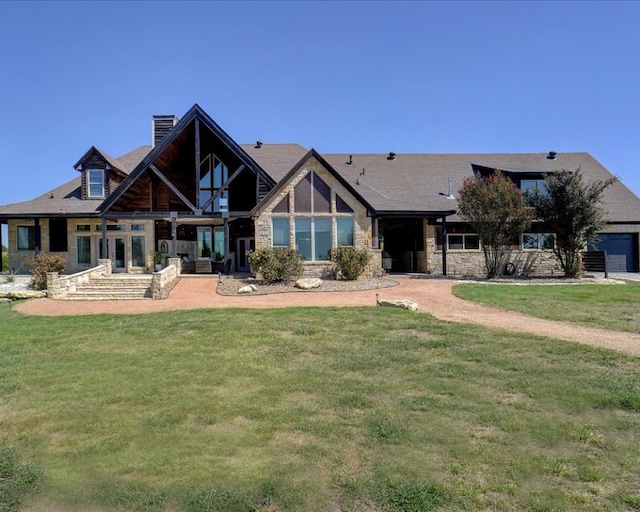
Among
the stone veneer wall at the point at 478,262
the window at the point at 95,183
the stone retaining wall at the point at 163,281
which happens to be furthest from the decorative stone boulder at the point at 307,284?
the window at the point at 95,183

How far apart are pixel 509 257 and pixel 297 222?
11.5 m

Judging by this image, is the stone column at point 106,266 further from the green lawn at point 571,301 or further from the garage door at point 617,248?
the garage door at point 617,248

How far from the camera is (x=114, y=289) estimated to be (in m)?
17.2

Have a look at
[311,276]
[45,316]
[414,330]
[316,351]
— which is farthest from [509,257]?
[45,316]

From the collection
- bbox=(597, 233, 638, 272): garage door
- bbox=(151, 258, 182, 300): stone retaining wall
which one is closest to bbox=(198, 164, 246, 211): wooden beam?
bbox=(151, 258, 182, 300): stone retaining wall

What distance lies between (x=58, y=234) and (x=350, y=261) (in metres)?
16.7

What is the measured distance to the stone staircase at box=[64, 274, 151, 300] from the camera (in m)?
16.3

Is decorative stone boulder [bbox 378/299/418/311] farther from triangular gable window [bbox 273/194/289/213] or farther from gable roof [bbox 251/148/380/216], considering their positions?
triangular gable window [bbox 273/194/289/213]

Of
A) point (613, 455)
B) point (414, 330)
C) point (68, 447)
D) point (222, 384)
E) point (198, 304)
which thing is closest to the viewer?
point (613, 455)

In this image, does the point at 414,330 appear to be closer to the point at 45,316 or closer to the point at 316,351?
the point at 316,351

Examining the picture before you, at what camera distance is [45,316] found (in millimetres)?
11852

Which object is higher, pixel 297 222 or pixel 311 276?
pixel 297 222

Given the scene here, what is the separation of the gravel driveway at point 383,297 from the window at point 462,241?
19.1 ft

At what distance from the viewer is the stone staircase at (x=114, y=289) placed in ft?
53.6
